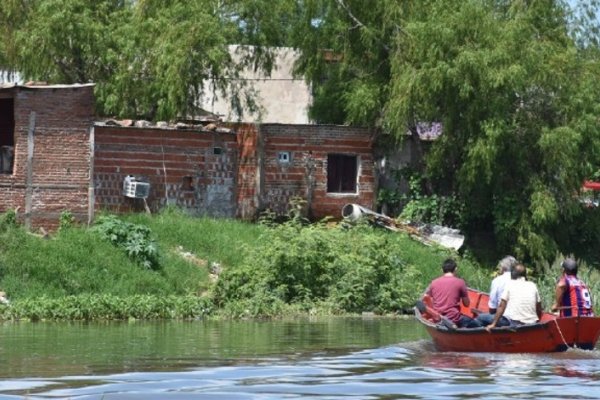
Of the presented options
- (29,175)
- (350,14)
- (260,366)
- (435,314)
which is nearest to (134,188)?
(29,175)

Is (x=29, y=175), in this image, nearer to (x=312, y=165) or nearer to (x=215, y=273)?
(x=215, y=273)

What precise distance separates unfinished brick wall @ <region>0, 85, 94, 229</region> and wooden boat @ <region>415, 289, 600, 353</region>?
12720mm

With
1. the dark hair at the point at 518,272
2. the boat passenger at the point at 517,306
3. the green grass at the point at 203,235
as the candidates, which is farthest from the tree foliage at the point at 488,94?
the boat passenger at the point at 517,306

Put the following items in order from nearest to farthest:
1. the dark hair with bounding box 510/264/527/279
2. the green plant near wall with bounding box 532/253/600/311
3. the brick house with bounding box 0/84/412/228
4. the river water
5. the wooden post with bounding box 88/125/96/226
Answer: the river water, the dark hair with bounding box 510/264/527/279, the green plant near wall with bounding box 532/253/600/311, the brick house with bounding box 0/84/412/228, the wooden post with bounding box 88/125/96/226

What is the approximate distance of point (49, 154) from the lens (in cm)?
3047

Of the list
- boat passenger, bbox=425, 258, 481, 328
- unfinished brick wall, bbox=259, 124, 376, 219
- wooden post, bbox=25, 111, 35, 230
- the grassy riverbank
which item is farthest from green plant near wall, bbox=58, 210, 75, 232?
boat passenger, bbox=425, 258, 481, 328

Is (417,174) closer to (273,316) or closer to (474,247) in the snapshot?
(474,247)

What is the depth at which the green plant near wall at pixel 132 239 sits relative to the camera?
28.7 meters

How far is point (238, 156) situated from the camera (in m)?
34.1

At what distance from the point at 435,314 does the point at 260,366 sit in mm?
3868

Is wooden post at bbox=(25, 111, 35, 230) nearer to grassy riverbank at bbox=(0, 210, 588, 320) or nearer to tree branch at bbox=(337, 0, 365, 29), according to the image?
grassy riverbank at bbox=(0, 210, 588, 320)

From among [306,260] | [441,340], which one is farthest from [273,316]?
[441,340]

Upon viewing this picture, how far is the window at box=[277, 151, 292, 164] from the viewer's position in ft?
114

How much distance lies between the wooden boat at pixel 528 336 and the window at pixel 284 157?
1499 centimetres
